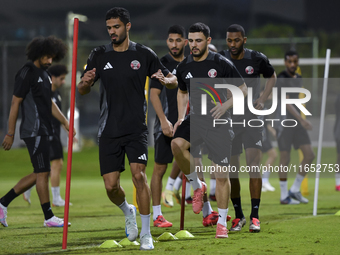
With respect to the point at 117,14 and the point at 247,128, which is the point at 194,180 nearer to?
the point at 247,128

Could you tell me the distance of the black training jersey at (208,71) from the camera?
5758 mm

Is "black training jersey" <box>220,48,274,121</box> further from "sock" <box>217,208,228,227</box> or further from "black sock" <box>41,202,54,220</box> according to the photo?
"black sock" <box>41,202,54,220</box>

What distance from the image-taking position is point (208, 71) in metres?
5.77

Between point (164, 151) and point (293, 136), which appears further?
point (293, 136)

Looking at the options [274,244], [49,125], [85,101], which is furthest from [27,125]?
[85,101]

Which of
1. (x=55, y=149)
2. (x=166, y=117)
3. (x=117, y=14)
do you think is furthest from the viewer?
(x=55, y=149)

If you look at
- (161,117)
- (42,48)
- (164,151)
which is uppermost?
(42,48)

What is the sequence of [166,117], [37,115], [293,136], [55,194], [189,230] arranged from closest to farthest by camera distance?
[189,230] → [37,115] → [166,117] → [55,194] → [293,136]

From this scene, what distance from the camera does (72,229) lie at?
21.5 ft

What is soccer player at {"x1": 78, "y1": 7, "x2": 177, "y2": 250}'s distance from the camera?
518cm

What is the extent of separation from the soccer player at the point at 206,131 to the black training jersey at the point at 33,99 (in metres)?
2.04

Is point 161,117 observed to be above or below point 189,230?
above

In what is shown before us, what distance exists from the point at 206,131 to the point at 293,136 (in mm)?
4230

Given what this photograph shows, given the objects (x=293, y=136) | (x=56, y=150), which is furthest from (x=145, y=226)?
(x=293, y=136)
